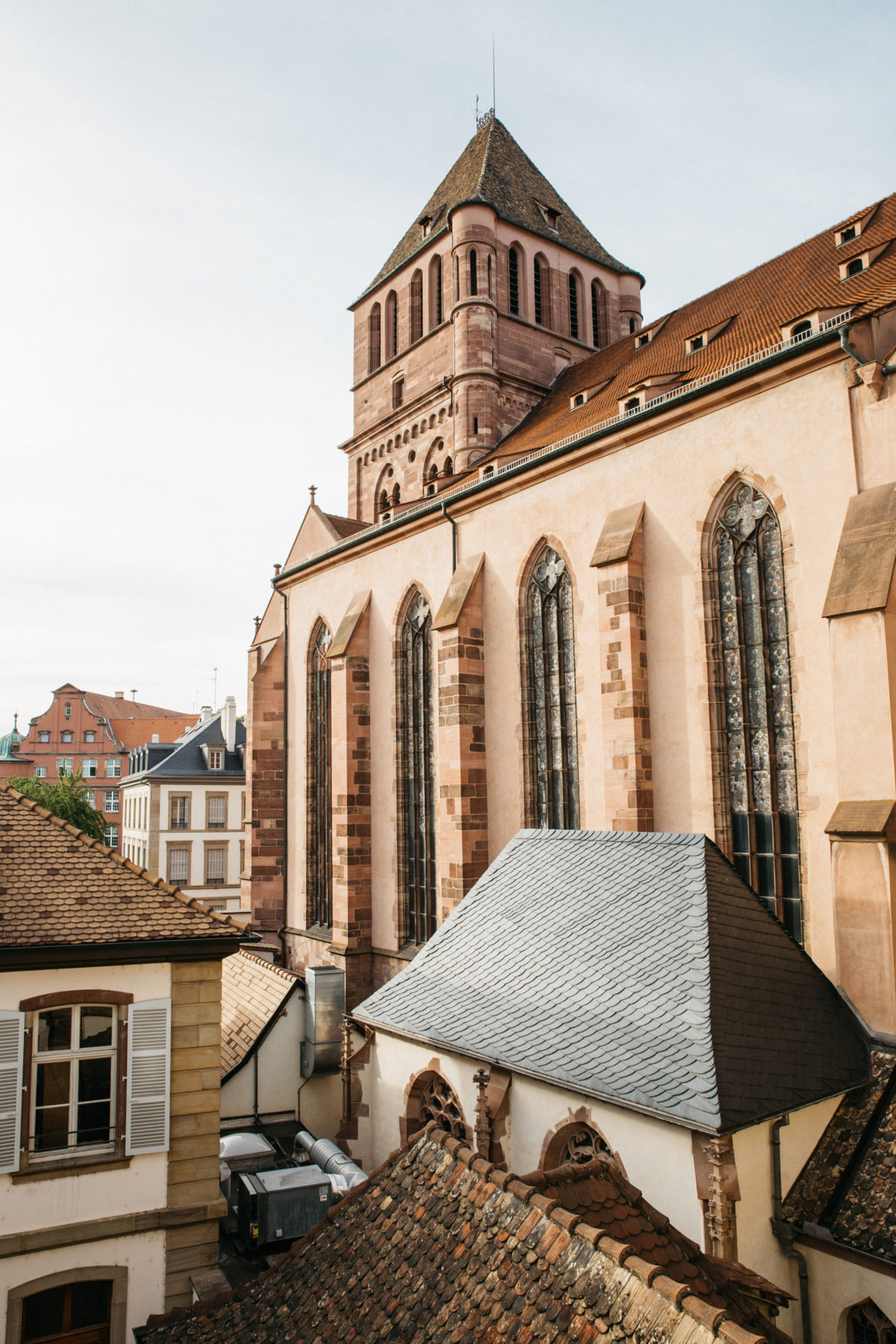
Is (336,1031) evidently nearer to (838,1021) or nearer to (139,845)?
(838,1021)

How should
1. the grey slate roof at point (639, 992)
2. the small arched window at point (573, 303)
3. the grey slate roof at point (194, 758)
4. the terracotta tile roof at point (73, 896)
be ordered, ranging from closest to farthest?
1. the terracotta tile roof at point (73, 896)
2. the grey slate roof at point (639, 992)
3. the small arched window at point (573, 303)
4. the grey slate roof at point (194, 758)

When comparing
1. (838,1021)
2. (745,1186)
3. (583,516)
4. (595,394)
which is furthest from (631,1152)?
(595,394)

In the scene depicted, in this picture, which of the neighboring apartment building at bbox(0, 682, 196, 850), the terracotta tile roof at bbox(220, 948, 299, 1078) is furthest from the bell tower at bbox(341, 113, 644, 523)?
the neighboring apartment building at bbox(0, 682, 196, 850)

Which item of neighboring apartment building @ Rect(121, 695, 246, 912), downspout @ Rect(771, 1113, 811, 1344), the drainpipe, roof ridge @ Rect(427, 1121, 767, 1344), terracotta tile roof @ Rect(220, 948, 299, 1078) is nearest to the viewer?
roof ridge @ Rect(427, 1121, 767, 1344)

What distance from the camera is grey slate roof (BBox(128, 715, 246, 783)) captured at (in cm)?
4069

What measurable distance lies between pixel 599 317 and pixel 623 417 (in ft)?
50.0

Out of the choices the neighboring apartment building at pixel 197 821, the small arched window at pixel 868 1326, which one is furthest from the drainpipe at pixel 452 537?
the neighboring apartment building at pixel 197 821

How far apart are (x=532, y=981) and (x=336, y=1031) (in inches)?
256

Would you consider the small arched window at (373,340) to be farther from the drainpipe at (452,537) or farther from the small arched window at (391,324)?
the drainpipe at (452,537)

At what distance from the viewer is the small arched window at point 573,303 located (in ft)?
91.4

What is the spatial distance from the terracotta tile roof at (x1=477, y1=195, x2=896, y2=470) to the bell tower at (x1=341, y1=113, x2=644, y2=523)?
298 cm

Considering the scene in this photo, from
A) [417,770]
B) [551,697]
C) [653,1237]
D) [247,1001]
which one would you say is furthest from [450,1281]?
[417,770]

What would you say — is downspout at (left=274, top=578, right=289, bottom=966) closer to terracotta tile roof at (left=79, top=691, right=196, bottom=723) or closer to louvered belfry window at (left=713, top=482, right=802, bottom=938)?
louvered belfry window at (left=713, top=482, right=802, bottom=938)

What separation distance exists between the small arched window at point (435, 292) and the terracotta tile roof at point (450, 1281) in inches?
958
